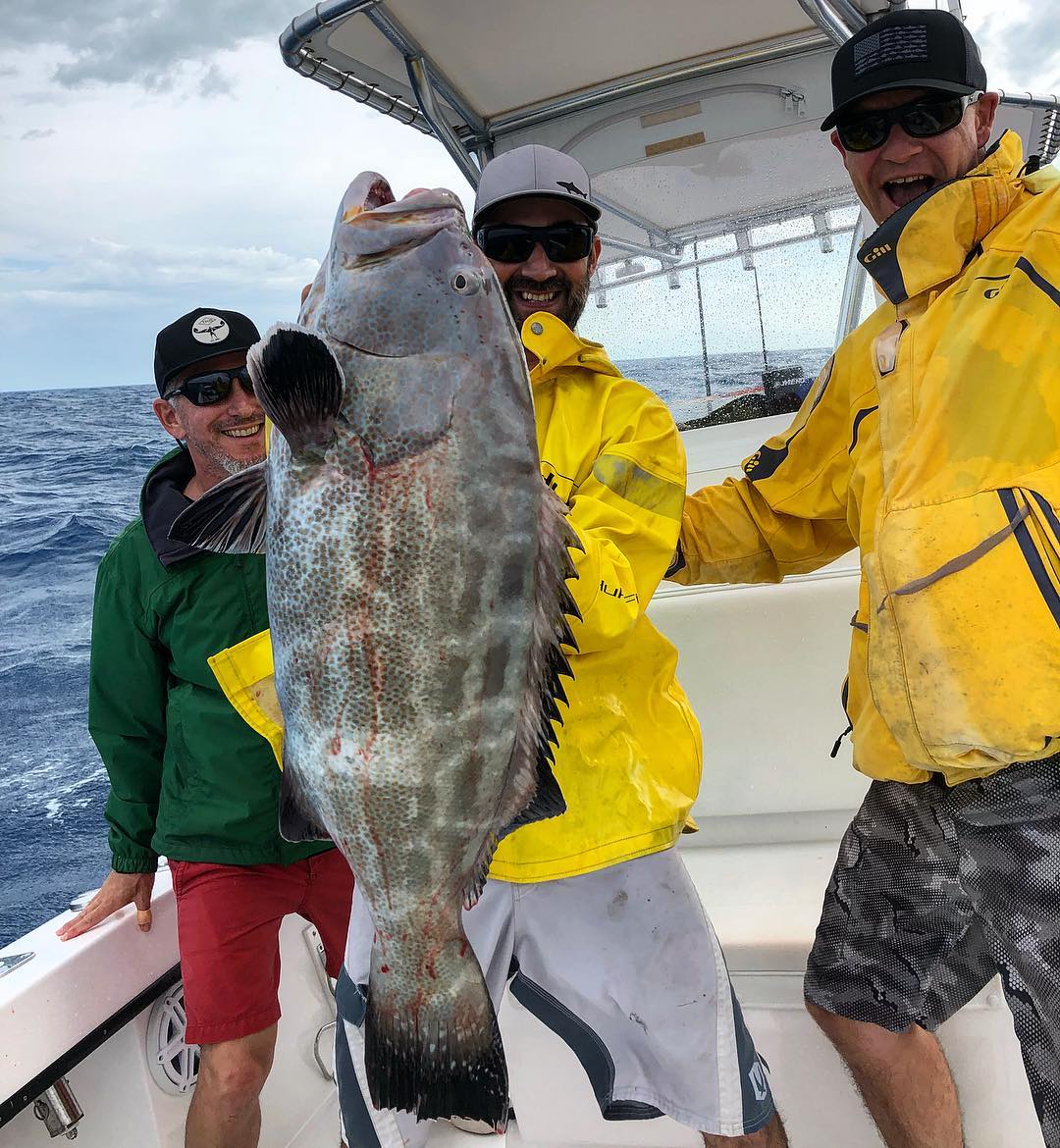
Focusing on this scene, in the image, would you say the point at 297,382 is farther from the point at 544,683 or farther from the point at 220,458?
the point at 220,458

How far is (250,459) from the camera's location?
9.40 feet

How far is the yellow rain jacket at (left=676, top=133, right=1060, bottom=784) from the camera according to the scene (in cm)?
177

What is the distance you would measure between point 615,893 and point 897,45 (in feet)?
6.62

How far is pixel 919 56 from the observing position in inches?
82.1

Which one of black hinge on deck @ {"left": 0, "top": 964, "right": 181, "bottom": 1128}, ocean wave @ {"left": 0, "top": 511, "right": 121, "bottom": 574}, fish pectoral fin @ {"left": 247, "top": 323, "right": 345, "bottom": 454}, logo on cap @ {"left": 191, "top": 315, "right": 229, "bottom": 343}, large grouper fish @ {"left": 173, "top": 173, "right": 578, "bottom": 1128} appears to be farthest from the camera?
ocean wave @ {"left": 0, "top": 511, "right": 121, "bottom": 574}

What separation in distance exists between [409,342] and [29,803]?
7.01 m

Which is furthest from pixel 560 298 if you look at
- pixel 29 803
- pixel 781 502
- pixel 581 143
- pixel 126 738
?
pixel 29 803

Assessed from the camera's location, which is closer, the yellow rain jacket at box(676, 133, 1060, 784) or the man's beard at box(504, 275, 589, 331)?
the yellow rain jacket at box(676, 133, 1060, 784)

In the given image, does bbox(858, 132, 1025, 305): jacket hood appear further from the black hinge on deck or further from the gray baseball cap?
the black hinge on deck

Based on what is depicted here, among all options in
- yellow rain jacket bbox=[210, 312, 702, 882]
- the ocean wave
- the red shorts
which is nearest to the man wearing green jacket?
the red shorts

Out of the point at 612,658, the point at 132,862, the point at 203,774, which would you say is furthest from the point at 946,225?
the point at 132,862

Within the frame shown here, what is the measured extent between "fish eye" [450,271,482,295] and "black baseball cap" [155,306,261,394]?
65.4 inches

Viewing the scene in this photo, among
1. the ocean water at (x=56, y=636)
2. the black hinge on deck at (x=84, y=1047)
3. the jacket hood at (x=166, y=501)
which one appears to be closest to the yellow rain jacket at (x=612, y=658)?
the jacket hood at (x=166, y=501)

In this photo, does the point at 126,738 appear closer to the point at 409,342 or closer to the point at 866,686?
the point at 409,342
